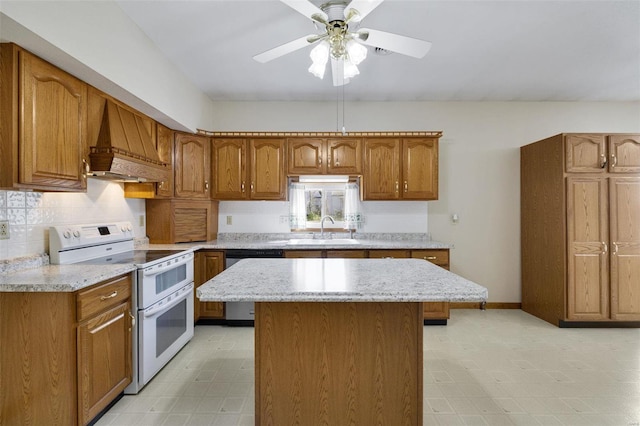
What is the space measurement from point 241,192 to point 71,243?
5.93 ft

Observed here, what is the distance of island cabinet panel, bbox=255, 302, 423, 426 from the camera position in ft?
5.15

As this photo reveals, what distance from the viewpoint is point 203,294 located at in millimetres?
1299

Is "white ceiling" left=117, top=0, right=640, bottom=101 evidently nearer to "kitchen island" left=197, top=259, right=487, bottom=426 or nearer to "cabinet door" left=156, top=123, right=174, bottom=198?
"cabinet door" left=156, top=123, right=174, bottom=198

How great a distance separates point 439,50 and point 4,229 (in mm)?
3569

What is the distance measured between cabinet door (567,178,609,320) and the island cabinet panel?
286cm

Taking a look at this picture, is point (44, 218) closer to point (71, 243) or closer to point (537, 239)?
point (71, 243)

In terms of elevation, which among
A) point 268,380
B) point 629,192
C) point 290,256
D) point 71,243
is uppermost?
point 629,192

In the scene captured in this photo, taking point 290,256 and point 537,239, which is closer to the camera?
point 290,256

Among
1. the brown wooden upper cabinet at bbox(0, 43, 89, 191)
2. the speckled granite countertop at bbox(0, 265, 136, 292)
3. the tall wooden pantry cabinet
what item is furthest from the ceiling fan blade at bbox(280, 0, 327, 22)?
the tall wooden pantry cabinet

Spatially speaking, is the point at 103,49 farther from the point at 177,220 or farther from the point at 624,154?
the point at 624,154

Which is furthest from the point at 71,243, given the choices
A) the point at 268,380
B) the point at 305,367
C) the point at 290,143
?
the point at 290,143

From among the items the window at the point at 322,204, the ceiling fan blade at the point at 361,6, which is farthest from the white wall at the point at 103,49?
the window at the point at 322,204

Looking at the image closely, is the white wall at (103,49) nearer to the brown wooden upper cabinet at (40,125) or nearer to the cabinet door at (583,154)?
the brown wooden upper cabinet at (40,125)

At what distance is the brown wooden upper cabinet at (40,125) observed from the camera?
161cm
